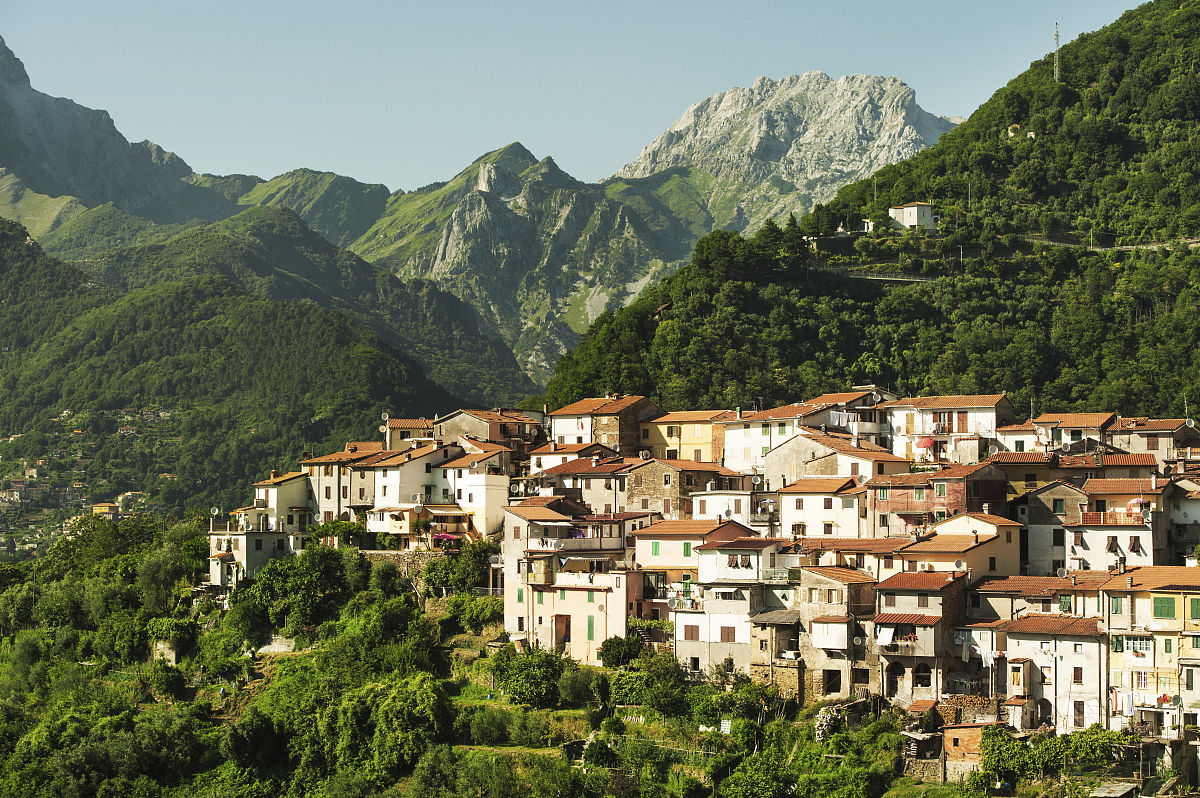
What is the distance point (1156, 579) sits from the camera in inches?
1828

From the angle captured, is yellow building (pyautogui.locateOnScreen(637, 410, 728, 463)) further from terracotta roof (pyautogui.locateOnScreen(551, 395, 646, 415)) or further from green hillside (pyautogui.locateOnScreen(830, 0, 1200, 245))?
green hillside (pyautogui.locateOnScreen(830, 0, 1200, 245))

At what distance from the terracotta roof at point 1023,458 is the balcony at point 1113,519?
23.6 feet

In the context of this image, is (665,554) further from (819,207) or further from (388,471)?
(819,207)

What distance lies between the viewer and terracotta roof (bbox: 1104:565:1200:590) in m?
45.3

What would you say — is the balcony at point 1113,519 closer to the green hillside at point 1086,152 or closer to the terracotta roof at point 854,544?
the terracotta roof at point 854,544

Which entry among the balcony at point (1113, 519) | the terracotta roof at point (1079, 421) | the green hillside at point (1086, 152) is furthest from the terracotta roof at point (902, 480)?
the green hillside at point (1086, 152)

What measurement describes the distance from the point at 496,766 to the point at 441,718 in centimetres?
392

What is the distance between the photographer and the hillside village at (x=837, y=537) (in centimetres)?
4619

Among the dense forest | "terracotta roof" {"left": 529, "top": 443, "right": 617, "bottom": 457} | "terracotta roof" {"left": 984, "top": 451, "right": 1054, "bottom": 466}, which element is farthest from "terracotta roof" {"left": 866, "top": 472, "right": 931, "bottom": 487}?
the dense forest

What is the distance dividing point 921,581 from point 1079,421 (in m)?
23.6

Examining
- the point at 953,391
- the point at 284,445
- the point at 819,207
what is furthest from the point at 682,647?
the point at 284,445

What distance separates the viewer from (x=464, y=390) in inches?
7721

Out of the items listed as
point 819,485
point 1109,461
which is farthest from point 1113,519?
point 819,485

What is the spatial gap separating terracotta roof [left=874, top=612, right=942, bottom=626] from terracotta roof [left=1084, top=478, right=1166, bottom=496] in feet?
36.2
